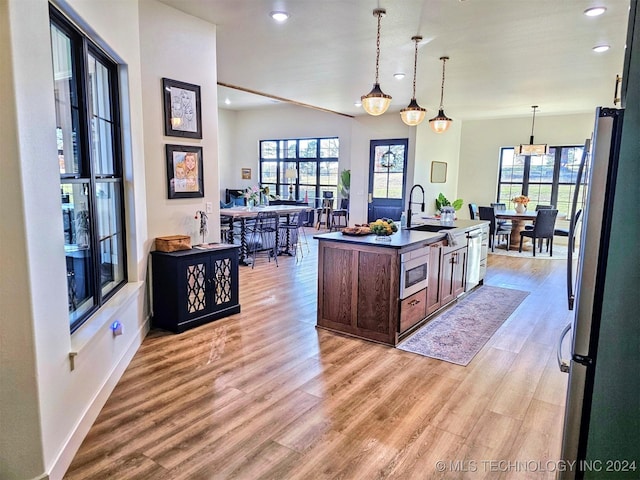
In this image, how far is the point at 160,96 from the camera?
382 centimetres

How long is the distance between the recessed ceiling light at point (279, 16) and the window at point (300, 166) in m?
7.75

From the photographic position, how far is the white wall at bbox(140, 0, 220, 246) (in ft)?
12.2

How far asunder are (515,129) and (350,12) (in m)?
7.49

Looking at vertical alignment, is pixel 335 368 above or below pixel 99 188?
below

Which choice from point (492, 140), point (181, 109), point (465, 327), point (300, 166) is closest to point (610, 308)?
point (465, 327)

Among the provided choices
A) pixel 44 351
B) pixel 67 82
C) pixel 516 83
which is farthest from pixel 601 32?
pixel 44 351

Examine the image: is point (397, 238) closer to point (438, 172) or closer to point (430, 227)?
point (430, 227)

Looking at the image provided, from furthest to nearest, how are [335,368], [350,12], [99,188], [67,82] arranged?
[350,12]
[335,368]
[99,188]
[67,82]

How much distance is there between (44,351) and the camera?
1.89 m

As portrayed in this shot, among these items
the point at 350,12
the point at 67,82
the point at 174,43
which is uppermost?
the point at 350,12

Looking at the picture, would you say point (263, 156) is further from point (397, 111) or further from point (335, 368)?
point (335, 368)

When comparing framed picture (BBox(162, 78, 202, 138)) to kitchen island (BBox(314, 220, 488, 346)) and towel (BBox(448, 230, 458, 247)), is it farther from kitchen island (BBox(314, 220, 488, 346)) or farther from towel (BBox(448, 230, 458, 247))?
towel (BBox(448, 230, 458, 247))

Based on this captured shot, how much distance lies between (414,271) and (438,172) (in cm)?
695

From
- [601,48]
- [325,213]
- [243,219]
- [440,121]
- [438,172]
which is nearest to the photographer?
[601,48]
